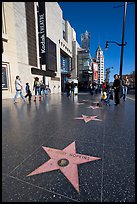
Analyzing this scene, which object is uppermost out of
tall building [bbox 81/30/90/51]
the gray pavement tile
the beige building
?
tall building [bbox 81/30/90/51]

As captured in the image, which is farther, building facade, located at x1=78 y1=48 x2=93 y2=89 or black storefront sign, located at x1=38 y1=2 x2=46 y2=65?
building facade, located at x1=78 y1=48 x2=93 y2=89

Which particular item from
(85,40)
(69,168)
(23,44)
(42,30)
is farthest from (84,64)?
(69,168)

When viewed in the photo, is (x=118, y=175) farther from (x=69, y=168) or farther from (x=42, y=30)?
(x=42, y=30)

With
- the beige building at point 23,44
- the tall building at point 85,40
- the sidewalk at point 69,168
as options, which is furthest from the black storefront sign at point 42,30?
the tall building at point 85,40

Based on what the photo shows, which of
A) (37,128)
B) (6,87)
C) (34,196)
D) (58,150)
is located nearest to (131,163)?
Result: (58,150)

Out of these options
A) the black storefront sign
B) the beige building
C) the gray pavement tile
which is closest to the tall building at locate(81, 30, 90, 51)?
the beige building

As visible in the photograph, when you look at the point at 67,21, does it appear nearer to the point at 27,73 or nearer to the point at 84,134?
the point at 27,73

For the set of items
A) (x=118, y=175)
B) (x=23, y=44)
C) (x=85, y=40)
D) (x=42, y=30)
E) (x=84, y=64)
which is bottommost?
(x=118, y=175)

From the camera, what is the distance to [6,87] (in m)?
13.3

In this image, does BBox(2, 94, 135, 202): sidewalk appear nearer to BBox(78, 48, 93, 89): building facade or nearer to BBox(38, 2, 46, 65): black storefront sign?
BBox(38, 2, 46, 65): black storefront sign

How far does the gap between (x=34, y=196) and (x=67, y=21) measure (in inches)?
1787

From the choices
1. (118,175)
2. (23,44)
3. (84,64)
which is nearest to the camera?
(118,175)

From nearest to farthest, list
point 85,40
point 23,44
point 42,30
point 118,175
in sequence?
point 118,175 < point 23,44 < point 42,30 < point 85,40

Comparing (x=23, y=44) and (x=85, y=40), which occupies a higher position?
(x=85, y=40)
